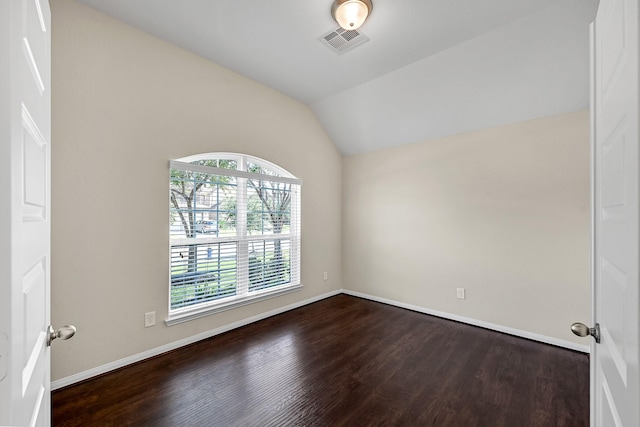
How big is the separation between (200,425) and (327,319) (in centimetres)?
186

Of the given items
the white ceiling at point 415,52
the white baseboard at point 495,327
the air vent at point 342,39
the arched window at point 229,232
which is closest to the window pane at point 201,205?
the arched window at point 229,232

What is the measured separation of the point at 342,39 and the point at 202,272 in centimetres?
262

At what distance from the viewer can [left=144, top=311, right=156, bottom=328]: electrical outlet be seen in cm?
238

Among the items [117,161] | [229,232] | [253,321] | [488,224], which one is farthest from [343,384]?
[117,161]

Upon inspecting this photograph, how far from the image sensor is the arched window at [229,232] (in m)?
2.64

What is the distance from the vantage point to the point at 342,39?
8.00 ft

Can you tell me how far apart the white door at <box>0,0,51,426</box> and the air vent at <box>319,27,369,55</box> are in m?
1.95

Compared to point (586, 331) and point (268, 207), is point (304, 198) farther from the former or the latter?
point (586, 331)

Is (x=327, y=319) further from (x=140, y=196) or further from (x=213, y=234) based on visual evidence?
(x=140, y=196)

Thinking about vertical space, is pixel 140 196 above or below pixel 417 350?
above

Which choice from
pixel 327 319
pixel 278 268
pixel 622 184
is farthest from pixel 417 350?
pixel 622 184

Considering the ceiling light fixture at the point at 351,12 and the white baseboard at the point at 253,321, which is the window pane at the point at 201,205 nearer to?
the white baseboard at the point at 253,321

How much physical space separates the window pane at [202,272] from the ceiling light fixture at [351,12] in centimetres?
236

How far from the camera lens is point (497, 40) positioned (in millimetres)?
2355
